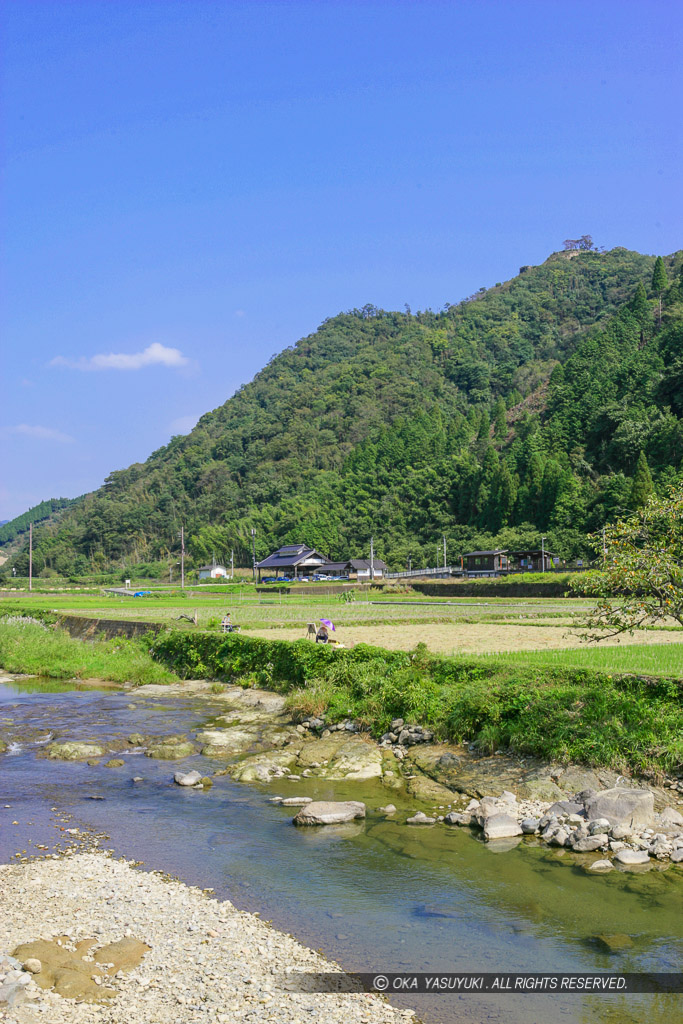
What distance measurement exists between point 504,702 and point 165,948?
299 inches

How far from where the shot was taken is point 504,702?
44.0 feet

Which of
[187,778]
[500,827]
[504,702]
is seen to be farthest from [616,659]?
[187,778]

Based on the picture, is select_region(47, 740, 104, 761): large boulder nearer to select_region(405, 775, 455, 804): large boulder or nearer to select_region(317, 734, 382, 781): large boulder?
select_region(317, 734, 382, 781): large boulder

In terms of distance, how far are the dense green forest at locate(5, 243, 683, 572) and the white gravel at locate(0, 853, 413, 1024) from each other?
5680 centimetres

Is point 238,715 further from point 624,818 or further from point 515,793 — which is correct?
point 624,818

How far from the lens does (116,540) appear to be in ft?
479

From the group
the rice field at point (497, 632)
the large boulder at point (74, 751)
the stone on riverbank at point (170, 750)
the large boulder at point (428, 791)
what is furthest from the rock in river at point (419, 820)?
the large boulder at point (74, 751)

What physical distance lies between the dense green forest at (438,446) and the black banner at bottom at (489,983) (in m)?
56.7

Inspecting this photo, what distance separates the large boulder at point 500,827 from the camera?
34.4 feet

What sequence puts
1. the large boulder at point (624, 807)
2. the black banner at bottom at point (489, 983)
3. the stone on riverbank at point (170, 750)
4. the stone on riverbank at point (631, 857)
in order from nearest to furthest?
the black banner at bottom at point (489, 983) → the stone on riverbank at point (631, 857) → the large boulder at point (624, 807) → the stone on riverbank at point (170, 750)

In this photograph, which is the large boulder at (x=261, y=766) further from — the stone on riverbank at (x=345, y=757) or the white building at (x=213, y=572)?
the white building at (x=213, y=572)

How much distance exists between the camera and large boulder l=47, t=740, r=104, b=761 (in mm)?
15586

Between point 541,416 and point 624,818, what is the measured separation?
10482 cm

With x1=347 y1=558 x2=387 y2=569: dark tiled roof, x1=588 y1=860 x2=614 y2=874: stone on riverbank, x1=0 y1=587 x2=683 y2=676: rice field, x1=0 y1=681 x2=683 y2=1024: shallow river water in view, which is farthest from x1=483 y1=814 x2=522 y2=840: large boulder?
x1=347 y1=558 x2=387 y2=569: dark tiled roof
